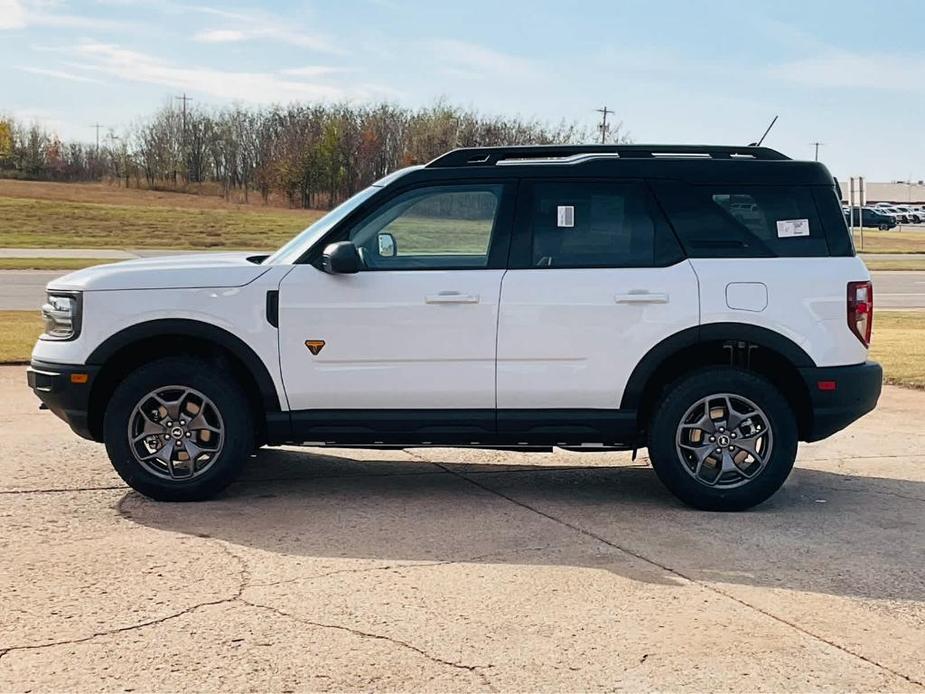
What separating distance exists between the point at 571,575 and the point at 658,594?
1.45 ft

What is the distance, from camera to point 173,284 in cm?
657

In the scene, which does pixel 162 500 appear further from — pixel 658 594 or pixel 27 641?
pixel 658 594

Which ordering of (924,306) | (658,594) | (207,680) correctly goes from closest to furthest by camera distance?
(207,680) → (658,594) → (924,306)

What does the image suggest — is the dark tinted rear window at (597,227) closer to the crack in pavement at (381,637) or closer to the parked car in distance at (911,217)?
the crack in pavement at (381,637)

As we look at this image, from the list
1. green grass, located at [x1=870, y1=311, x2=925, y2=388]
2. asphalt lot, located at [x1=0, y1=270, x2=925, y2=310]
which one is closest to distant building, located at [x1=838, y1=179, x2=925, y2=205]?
asphalt lot, located at [x1=0, y1=270, x2=925, y2=310]

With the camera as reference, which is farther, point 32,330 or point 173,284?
point 32,330

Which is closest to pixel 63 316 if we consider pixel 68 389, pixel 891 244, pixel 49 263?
pixel 68 389

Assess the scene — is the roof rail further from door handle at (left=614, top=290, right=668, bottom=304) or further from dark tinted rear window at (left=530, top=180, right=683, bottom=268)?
door handle at (left=614, top=290, right=668, bottom=304)

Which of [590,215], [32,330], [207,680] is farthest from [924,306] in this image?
[207,680]

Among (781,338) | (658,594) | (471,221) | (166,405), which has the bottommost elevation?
(658,594)

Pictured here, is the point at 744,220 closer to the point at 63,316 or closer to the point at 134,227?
the point at 63,316

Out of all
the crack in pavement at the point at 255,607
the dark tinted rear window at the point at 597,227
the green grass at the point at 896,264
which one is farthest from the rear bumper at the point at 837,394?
the green grass at the point at 896,264

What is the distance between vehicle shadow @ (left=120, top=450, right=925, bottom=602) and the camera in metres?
5.50

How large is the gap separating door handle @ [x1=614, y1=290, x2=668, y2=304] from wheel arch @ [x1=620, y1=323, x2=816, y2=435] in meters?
0.23
